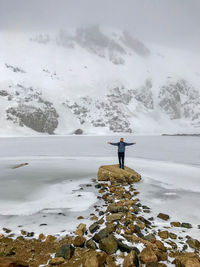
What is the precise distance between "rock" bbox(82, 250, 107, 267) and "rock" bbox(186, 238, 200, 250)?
2457mm

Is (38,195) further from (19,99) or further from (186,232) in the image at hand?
(19,99)

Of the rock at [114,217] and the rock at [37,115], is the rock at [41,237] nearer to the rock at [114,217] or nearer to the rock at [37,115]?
the rock at [114,217]

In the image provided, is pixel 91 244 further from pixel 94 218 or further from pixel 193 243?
pixel 193 243

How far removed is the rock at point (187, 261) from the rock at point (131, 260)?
0.92 meters

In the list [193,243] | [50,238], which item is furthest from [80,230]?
[193,243]

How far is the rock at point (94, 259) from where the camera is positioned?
451cm

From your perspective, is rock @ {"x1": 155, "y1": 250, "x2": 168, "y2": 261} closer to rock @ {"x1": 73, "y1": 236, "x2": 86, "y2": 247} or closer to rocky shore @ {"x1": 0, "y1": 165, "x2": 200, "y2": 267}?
rocky shore @ {"x1": 0, "y1": 165, "x2": 200, "y2": 267}

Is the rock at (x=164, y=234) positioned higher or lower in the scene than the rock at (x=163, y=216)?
higher

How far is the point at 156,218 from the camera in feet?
24.7

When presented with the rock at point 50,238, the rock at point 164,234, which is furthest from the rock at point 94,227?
the rock at point 164,234

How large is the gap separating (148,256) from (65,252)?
6.45 ft

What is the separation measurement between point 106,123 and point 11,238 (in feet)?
599

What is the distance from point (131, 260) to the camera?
4.55 meters

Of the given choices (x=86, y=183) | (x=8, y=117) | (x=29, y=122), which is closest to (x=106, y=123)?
(x=29, y=122)
